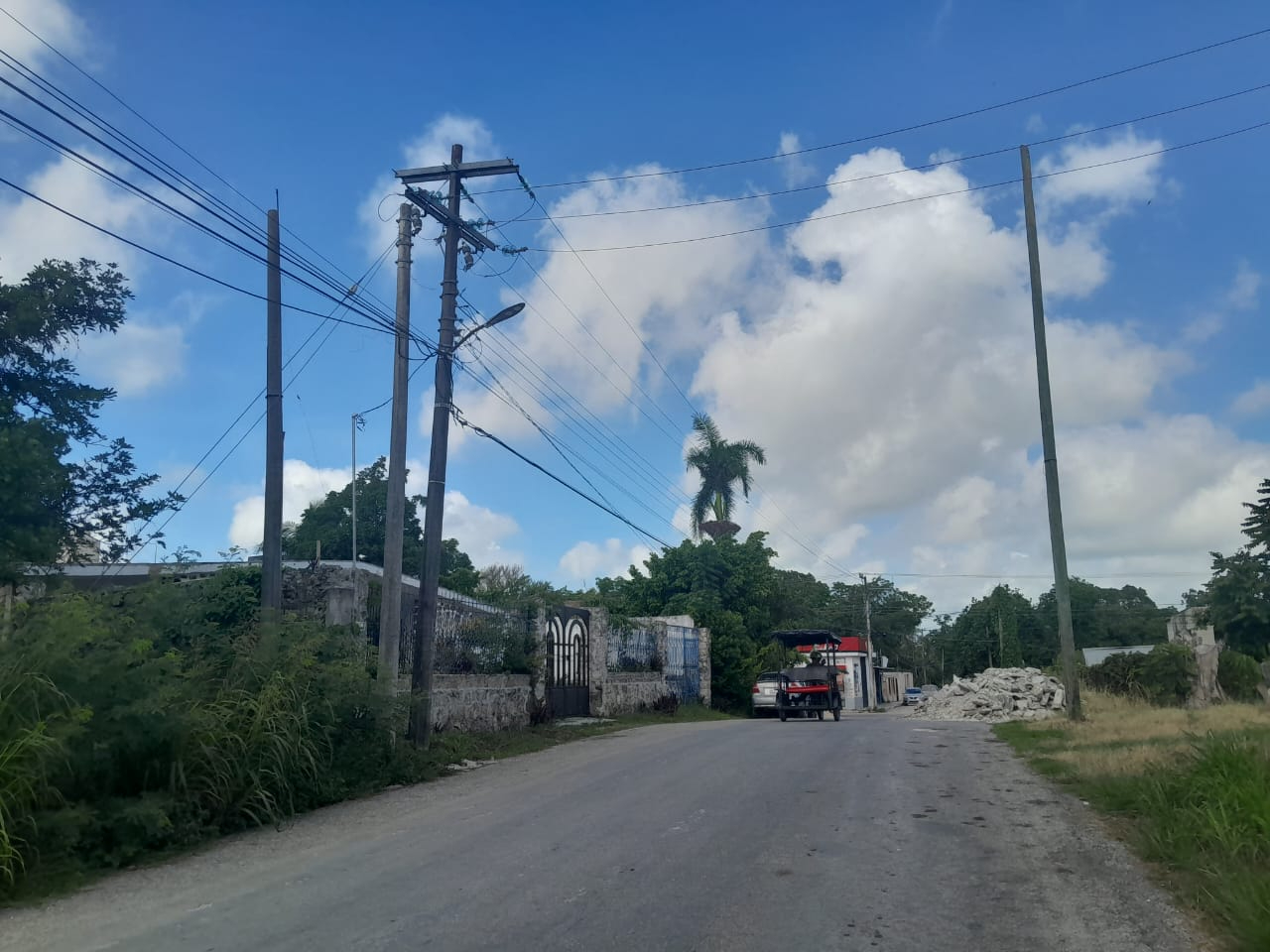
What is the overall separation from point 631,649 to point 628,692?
185cm

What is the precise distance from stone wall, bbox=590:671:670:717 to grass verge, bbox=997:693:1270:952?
14.6m

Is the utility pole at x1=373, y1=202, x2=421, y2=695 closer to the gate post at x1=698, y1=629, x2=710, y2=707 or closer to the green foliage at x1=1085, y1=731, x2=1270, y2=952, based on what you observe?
the green foliage at x1=1085, y1=731, x2=1270, y2=952

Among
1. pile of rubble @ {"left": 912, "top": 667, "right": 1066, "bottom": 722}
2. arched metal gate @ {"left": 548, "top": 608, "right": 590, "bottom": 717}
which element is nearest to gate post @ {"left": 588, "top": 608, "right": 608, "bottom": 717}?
arched metal gate @ {"left": 548, "top": 608, "right": 590, "bottom": 717}

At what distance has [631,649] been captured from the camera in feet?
104

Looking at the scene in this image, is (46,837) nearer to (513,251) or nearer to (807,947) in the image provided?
(807,947)

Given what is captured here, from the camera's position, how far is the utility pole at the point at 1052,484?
20.9 metres

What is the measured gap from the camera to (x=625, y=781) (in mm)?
12789

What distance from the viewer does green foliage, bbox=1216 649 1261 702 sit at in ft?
94.9

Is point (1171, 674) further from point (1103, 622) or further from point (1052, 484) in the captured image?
point (1103, 622)

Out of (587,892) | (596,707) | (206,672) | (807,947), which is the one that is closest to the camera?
(807,947)

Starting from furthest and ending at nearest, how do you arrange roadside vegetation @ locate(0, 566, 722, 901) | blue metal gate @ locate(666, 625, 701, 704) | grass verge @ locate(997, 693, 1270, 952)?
blue metal gate @ locate(666, 625, 701, 704) < roadside vegetation @ locate(0, 566, 722, 901) < grass verge @ locate(997, 693, 1270, 952)

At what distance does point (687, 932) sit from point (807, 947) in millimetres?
722

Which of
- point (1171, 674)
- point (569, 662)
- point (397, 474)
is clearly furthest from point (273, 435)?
point (1171, 674)

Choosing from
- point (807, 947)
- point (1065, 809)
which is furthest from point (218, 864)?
point (1065, 809)
